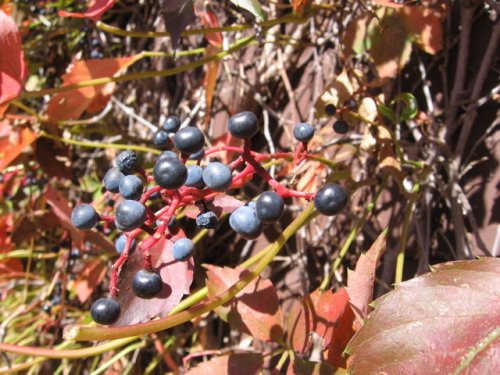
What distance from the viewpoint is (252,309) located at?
976 mm

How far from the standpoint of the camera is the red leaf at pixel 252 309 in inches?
37.8

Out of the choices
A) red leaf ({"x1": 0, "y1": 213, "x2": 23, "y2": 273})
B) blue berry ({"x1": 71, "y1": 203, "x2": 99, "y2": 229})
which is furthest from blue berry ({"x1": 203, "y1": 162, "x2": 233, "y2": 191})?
red leaf ({"x1": 0, "y1": 213, "x2": 23, "y2": 273})

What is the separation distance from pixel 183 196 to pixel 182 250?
0.31ft

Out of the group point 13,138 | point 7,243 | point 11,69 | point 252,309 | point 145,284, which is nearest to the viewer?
point 145,284

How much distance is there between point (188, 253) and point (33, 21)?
179 cm

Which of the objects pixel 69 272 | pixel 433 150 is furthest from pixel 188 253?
pixel 69 272

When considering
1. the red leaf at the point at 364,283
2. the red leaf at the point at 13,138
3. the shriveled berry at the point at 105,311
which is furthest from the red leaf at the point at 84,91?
the red leaf at the point at 364,283

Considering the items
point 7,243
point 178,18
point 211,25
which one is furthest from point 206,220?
point 7,243

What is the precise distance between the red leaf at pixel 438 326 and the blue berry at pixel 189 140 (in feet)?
1.10

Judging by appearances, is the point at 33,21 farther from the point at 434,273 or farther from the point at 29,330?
the point at 434,273

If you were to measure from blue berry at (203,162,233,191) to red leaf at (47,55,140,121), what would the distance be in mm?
835

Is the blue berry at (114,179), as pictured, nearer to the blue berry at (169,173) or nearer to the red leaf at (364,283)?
the blue berry at (169,173)

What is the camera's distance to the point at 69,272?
5.75ft

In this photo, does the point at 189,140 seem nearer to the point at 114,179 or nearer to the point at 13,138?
the point at 114,179
